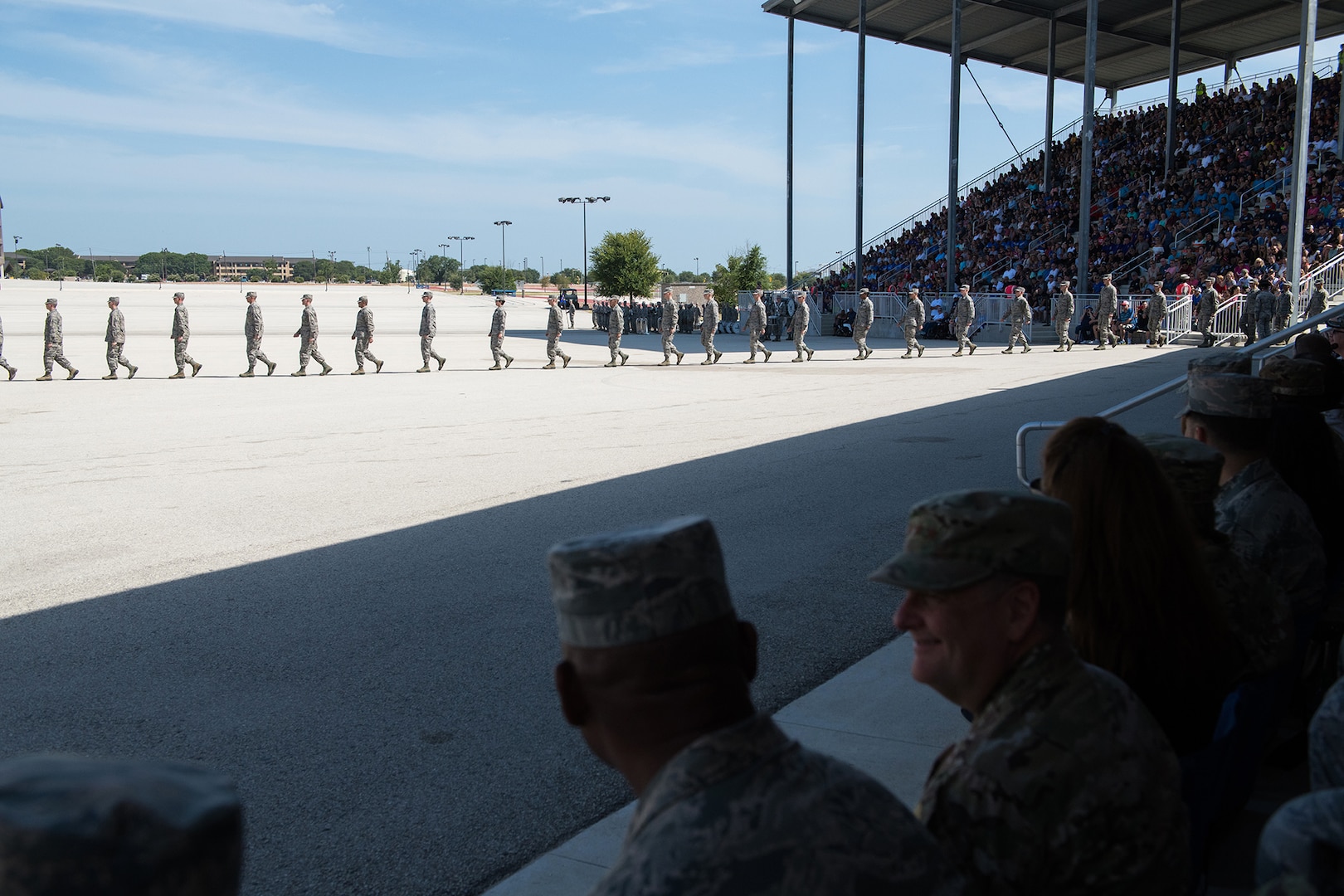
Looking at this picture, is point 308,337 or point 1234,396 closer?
point 1234,396

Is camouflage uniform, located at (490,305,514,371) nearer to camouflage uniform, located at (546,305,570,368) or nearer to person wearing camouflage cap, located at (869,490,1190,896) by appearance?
camouflage uniform, located at (546,305,570,368)

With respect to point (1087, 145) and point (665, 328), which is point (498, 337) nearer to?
point (665, 328)

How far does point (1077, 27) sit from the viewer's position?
43.1m

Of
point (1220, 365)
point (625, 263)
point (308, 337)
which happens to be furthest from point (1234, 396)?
point (625, 263)

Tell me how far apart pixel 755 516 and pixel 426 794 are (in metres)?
4.89

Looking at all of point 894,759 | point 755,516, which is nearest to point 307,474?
point 755,516

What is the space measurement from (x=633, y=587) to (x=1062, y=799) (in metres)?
0.85

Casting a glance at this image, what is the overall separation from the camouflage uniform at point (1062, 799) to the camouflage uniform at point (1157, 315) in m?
30.7

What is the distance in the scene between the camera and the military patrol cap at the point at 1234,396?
3834 mm

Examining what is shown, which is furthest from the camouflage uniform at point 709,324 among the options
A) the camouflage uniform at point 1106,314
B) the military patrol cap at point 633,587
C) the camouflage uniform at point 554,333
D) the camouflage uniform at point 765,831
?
the camouflage uniform at point 765,831

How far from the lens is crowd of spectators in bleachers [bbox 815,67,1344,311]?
105 ft

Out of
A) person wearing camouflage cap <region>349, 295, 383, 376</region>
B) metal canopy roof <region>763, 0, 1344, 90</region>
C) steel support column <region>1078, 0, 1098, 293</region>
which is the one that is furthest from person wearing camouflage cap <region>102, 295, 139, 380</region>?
metal canopy roof <region>763, 0, 1344, 90</region>

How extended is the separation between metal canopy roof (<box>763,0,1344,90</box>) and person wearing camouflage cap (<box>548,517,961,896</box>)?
41.8 m

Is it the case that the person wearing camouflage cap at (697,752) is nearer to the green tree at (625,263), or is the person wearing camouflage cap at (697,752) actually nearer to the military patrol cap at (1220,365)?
the military patrol cap at (1220,365)
